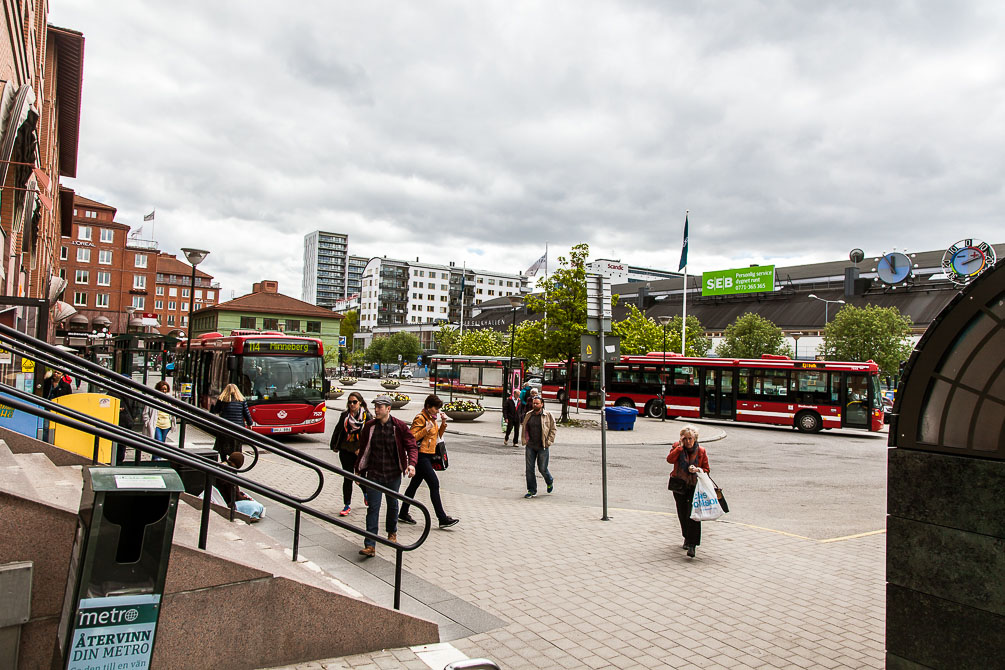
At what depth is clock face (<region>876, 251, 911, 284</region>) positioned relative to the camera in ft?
229

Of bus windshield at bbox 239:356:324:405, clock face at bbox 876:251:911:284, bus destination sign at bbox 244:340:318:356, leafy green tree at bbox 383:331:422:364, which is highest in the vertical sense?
clock face at bbox 876:251:911:284

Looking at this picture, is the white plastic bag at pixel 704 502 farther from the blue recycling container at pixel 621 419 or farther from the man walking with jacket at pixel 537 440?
the blue recycling container at pixel 621 419

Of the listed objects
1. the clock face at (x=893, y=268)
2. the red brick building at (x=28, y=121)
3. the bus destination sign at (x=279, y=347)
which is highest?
the clock face at (x=893, y=268)

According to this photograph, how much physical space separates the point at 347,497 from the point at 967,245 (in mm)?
40681

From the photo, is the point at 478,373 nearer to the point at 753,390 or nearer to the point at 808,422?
the point at 753,390

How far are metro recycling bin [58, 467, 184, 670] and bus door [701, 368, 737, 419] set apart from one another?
27.7 m

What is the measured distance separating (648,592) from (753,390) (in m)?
23.7

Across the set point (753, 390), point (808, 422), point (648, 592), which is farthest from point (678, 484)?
point (753, 390)

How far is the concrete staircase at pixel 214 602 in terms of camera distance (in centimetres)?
372

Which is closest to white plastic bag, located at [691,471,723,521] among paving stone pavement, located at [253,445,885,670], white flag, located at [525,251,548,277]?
paving stone pavement, located at [253,445,885,670]

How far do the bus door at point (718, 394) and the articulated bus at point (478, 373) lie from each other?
8.40 m

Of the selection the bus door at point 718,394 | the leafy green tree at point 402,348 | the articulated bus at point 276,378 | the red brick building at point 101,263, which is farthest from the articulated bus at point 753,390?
the leafy green tree at point 402,348

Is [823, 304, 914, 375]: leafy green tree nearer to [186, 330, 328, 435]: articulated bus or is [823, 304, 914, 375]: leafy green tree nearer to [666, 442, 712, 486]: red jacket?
[186, 330, 328, 435]: articulated bus

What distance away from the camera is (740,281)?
85.4 meters
